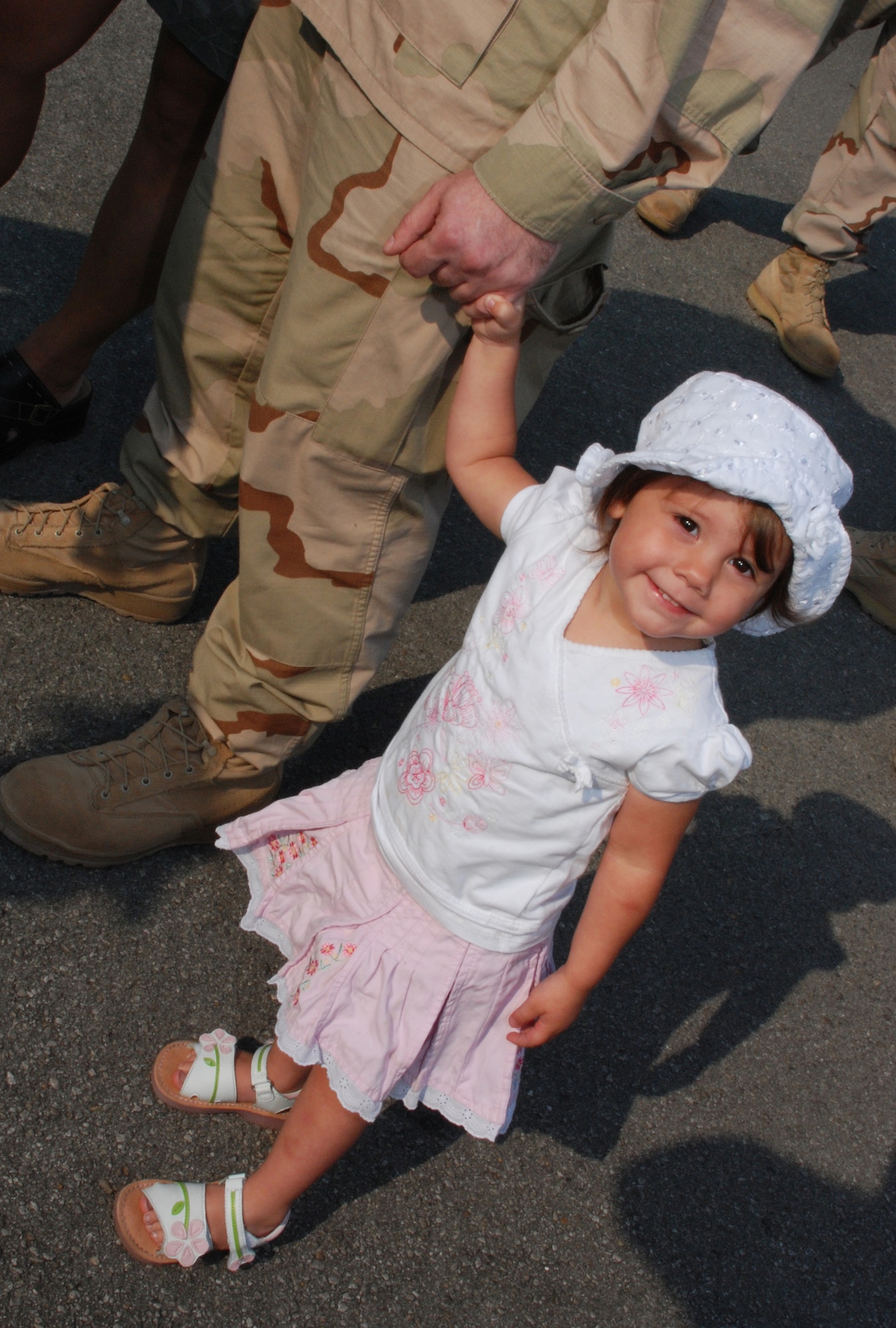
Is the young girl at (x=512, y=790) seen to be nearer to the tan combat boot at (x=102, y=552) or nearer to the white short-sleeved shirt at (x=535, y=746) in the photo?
the white short-sleeved shirt at (x=535, y=746)

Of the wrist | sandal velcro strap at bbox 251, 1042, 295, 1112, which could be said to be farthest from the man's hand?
sandal velcro strap at bbox 251, 1042, 295, 1112

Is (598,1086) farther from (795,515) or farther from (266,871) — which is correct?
(795,515)

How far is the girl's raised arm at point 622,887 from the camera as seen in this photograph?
1.32 m

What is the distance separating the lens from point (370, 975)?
1485mm

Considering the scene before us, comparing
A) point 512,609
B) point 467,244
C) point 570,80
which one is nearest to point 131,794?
point 512,609

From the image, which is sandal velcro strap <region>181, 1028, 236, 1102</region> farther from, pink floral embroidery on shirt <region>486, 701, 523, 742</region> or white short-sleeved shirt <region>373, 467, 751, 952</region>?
pink floral embroidery on shirt <region>486, 701, 523, 742</region>

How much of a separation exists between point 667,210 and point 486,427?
324cm

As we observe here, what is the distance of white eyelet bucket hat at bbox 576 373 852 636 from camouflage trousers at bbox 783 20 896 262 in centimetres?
309

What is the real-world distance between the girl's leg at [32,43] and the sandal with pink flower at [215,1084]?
1525 millimetres

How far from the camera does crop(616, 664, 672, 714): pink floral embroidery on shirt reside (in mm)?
1302

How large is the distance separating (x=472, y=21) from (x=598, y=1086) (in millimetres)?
1747

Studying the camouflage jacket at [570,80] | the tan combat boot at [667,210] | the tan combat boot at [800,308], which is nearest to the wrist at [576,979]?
the camouflage jacket at [570,80]

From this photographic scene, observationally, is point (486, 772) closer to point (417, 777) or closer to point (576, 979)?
point (417, 777)

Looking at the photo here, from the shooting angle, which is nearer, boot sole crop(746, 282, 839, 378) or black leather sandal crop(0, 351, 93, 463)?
black leather sandal crop(0, 351, 93, 463)
